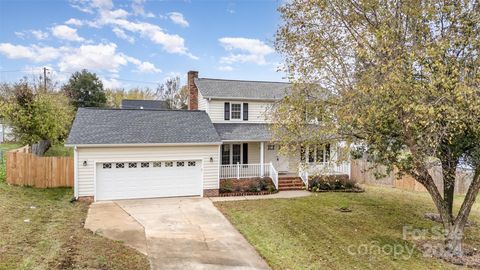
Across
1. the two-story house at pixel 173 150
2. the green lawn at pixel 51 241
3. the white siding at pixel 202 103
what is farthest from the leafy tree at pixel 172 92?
the green lawn at pixel 51 241

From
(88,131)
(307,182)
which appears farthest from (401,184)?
(88,131)

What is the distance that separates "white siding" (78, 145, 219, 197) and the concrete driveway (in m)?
1.25

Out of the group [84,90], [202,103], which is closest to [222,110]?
[202,103]

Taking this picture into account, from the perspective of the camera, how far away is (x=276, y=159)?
66.0ft

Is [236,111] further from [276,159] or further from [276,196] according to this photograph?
[276,196]

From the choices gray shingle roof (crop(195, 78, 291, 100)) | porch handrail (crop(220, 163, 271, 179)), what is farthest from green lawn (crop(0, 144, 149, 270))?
gray shingle roof (crop(195, 78, 291, 100))

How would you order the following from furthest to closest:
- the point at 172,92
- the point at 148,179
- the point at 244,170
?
the point at 172,92 < the point at 244,170 < the point at 148,179

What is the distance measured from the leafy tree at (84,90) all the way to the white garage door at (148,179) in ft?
108

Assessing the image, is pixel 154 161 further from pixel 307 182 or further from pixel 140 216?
pixel 307 182

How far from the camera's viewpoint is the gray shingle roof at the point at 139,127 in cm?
1485

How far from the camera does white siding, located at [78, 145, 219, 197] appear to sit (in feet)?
47.3

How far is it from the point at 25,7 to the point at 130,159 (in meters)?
9.15

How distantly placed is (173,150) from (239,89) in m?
7.04

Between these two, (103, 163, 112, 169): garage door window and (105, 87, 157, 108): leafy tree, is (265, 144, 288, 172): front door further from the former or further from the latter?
(105, 87, 157, 108): leafy tree
